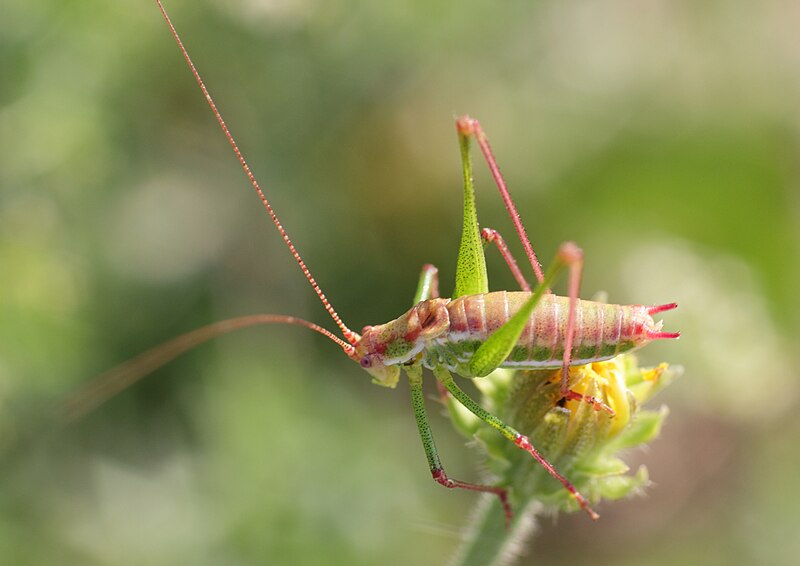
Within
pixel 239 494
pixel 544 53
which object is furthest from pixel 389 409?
pixel 544 53

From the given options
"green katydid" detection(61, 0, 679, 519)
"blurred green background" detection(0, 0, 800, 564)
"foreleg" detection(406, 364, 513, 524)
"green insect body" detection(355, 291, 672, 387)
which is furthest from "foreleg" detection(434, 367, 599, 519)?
"blurred green background" detection(0, 0, 800, 564)

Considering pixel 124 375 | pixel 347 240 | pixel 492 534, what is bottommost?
pixel 492 534

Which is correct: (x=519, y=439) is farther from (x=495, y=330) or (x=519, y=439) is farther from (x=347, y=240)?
(x=347, y=240)

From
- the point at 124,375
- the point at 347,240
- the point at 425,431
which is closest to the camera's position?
the point at 425,431

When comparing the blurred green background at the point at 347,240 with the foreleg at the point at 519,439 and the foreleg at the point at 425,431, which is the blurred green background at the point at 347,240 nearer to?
the foreleg at the point at 425,431

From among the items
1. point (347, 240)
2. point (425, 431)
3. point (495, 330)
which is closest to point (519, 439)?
point (495, 330)

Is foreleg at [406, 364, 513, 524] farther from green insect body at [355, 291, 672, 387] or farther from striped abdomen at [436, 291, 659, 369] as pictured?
striped abdomen at [436, 291, 659, 369]

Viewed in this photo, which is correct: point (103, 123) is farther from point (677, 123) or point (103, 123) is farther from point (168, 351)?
point (677, 123)

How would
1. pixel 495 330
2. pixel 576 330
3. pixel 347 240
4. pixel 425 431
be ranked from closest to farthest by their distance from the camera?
pixel 576 330 → pixel 495 330 → pixel 425 431 → pixel 347 240
